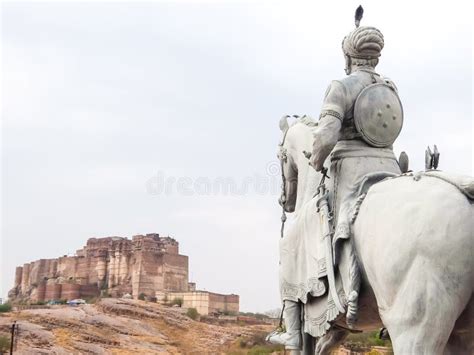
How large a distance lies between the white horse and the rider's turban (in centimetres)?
111

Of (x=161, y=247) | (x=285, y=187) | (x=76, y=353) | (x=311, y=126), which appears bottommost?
(x=76, y=353)

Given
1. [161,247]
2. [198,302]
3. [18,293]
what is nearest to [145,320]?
[198,302]

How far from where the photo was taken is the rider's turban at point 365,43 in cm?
468

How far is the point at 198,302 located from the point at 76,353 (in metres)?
31.7

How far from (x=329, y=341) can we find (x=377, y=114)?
170 cm

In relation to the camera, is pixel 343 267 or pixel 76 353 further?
pixel 76 353

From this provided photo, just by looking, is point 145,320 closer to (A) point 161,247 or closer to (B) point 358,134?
(A) point 161,247

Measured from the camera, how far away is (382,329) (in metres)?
4.60

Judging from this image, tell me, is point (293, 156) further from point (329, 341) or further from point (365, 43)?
point (329, 341)

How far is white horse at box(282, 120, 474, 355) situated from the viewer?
3.40 m

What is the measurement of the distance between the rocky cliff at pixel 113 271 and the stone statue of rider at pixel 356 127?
226 feet

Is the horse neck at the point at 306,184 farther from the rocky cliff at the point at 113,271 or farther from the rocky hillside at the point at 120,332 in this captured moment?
the rocky cliff at the point at 113,271

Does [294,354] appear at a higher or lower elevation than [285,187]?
lower

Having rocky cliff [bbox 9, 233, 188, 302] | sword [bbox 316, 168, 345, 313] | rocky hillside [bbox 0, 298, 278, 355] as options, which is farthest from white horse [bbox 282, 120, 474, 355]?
rocky cliff [bbox 9, 233, 188, 302]
